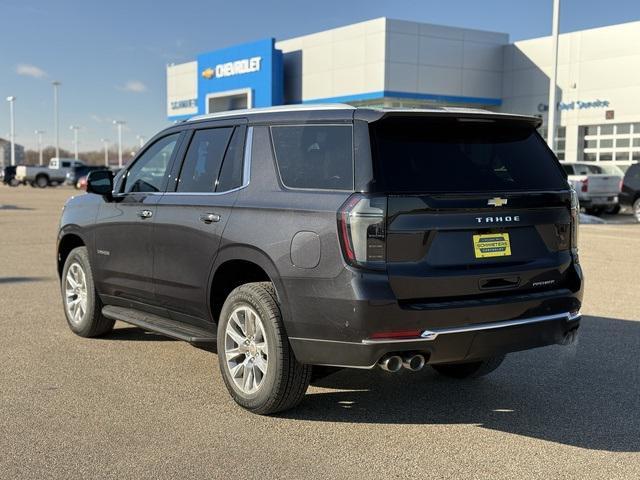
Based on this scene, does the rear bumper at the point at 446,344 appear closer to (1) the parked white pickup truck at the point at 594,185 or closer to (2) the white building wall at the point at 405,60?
(1) the parked white pickup truck at the point at 594,185

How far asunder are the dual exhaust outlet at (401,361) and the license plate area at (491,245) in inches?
27.1

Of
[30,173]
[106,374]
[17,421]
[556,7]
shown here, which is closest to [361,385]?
[106,374]

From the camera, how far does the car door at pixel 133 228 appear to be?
589 centimetres

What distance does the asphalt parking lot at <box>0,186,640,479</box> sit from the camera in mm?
4023

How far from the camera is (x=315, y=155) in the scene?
4648 mm

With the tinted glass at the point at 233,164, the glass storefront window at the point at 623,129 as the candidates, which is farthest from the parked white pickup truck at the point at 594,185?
the tinted glass at the point at 233,164

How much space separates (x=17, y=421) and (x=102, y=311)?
6.40 feet

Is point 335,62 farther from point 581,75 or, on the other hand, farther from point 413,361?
point 413,361

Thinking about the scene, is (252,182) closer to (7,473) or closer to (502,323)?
(502,323)

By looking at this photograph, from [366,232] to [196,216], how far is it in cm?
164

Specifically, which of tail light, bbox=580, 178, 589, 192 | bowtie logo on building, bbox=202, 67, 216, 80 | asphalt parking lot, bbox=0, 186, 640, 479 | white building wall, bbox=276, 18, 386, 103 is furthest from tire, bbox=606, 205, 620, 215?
bowtie logo on building, bbox=202, 67, 216, 80

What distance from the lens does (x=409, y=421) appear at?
15.6 feet

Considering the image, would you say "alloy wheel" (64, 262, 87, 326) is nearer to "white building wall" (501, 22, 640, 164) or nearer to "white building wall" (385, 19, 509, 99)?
"white building wall" (385, 19, 509, 99)

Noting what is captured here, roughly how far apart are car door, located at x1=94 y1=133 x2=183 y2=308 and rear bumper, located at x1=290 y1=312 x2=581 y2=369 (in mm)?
1965
